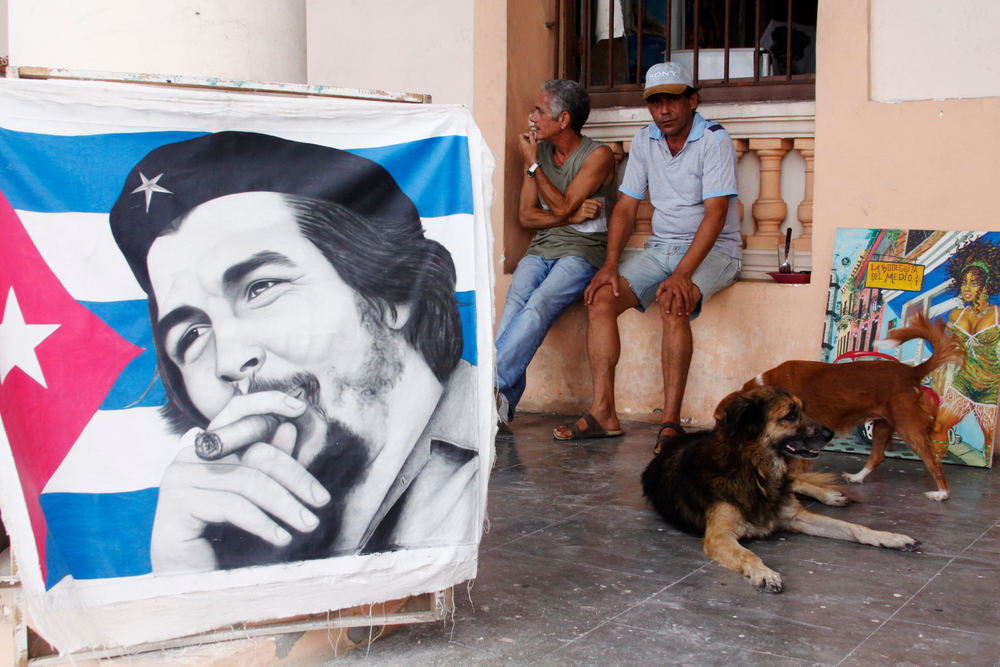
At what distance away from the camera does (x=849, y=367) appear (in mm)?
4066

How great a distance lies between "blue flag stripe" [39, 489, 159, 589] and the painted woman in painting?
12.4 feet

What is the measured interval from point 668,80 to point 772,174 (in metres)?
0.93

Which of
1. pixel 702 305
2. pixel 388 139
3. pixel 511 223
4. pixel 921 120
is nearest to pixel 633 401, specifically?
pixel 702 305

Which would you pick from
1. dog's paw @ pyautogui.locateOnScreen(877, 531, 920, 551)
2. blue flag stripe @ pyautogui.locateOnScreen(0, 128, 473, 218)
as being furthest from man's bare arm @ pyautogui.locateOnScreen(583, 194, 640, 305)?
blue flag stripe @ pyautogui.locateOnScreen(0, 128, 473, 218)

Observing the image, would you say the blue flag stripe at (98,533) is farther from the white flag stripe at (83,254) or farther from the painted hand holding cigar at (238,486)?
the white flag stripe at (83,254)

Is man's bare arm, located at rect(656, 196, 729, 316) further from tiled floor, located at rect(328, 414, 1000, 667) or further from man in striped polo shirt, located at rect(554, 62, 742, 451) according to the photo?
tiled floor, located at rect(328, 414, 1000, 667)

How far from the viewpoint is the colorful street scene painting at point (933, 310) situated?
4352 mm

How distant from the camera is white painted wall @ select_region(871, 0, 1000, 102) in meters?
4.41

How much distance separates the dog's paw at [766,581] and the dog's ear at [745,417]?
0.62 m

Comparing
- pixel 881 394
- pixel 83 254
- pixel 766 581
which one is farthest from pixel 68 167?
pixel 881 394

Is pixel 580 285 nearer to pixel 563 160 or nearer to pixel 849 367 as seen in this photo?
pixel 563 160

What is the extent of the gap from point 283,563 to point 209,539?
0.20 m

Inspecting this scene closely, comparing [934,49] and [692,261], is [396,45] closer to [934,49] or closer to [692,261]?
[692,261]

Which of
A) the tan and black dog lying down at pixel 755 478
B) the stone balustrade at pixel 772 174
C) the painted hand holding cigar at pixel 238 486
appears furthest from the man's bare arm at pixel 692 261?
the painted hand holding cigar at pixel 238 486
